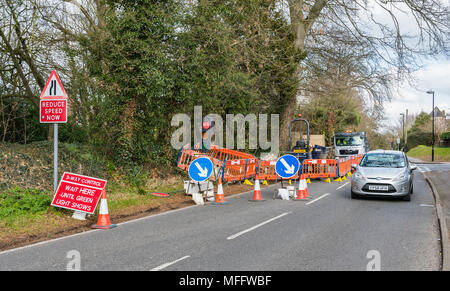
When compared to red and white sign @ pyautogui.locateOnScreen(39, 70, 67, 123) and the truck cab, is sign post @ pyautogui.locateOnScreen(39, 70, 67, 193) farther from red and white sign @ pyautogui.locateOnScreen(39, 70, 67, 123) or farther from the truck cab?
the truck cab

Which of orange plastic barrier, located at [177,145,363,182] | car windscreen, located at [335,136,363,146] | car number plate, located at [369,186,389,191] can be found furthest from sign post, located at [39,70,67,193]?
car windscreen, located at [335,136,363,146]

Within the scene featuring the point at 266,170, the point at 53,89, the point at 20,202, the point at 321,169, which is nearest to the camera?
the point at 53,89

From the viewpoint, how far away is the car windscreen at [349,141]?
2906cm

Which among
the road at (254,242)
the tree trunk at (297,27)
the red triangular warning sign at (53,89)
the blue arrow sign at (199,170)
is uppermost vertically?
the tree trunk at (297,27)

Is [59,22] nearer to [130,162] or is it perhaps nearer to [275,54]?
[130,162]

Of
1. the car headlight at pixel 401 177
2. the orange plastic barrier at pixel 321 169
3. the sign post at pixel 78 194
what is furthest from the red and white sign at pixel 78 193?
the orange plastic barrier at pixel 321 169

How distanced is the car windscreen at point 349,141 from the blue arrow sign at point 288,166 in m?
16.9

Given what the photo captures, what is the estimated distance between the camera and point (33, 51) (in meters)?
14.7

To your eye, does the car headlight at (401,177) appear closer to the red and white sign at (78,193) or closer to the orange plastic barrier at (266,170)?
the orange plastic barrier at (266,170)

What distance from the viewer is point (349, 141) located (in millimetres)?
29297

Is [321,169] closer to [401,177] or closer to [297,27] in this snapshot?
[401,177]

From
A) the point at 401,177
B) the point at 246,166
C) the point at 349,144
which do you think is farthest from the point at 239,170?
the point at 349,144

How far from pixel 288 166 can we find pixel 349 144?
16971 millimetres

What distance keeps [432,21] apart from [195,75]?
13197 mm
